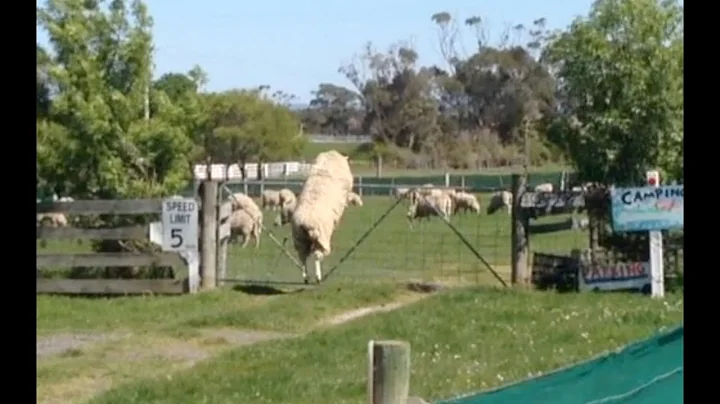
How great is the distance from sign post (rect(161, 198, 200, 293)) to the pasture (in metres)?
0.46

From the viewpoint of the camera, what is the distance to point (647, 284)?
46.8 feet

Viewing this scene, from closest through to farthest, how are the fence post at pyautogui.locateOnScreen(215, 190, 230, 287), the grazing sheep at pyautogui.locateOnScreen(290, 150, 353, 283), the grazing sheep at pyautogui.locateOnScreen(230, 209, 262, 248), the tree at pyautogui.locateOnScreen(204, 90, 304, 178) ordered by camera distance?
the fence post at pyautogui.locateOnScreen(215, 190, 230, 287)
the grazing sheep at pyautogui.locateOnScreen(290, 150, 353, 283)
the grazing sheep at pyautogui.locateOnScreen(230, 209, 262, 248)
the tree at pyautogui.locateOnScreen(204, 90, 304, 178)

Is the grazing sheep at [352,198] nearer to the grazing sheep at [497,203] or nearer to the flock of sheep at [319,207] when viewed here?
the flock of sheep at [319,207]

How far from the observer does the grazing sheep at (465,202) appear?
92.9ft

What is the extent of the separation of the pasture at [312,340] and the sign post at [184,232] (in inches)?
18.1

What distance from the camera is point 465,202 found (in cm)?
2936

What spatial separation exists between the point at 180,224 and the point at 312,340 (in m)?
4.55

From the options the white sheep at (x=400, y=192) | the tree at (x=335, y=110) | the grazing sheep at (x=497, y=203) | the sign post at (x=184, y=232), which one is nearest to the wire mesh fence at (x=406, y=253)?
the grazing sheep at (x=497, y=203)

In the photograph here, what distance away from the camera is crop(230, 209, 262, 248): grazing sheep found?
69.4 ft

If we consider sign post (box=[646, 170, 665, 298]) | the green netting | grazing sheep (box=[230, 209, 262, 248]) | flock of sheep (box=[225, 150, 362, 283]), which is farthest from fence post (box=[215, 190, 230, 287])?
the green netting

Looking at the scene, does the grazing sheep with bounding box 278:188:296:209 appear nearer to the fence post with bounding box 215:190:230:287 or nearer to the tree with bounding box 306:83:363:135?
the fence post with bounding box 215:190:230:287

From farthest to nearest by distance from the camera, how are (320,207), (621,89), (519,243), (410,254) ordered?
1. (410,254)
2. (320,207)
3. (621,89)
4. (519,243)

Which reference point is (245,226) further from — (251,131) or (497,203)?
(251,131)

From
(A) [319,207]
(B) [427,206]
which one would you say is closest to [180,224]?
(A) [319,207]
